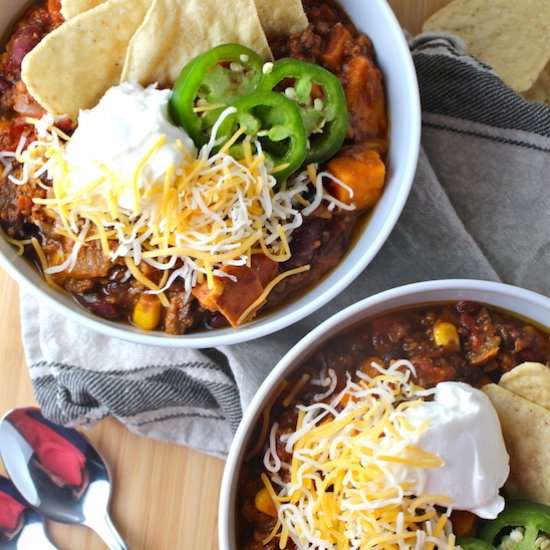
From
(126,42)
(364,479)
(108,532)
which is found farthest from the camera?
(108,532)

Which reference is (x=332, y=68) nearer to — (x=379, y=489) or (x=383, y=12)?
(x=383, y=12)

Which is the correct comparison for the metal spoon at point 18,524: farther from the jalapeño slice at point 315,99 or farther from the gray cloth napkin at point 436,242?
the jalapeño slice at point 315,99

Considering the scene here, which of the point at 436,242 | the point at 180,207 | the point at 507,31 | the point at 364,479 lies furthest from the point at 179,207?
the point at 507,31

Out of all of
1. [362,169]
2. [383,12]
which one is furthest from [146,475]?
[383,12]

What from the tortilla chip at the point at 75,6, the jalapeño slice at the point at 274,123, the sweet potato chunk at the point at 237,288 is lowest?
the sweet potato chunk at the point at 237,288

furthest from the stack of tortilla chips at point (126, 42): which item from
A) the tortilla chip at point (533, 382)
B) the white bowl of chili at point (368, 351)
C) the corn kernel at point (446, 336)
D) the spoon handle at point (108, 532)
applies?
the spoon handle at point (108, 532)

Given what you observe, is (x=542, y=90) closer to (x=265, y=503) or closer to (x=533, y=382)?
(x=533, y=382)

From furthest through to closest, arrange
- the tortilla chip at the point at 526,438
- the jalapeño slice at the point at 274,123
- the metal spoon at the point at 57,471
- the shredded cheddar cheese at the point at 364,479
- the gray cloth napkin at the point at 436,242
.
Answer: the metal spoon at the point at 57,471
the gray cloth napkin at the point at 436,242
the tortilla chip at the point at 526,438
the jalapeño slice at the point at 274,123
the shredded cheddar cheese at the point at 364,479
